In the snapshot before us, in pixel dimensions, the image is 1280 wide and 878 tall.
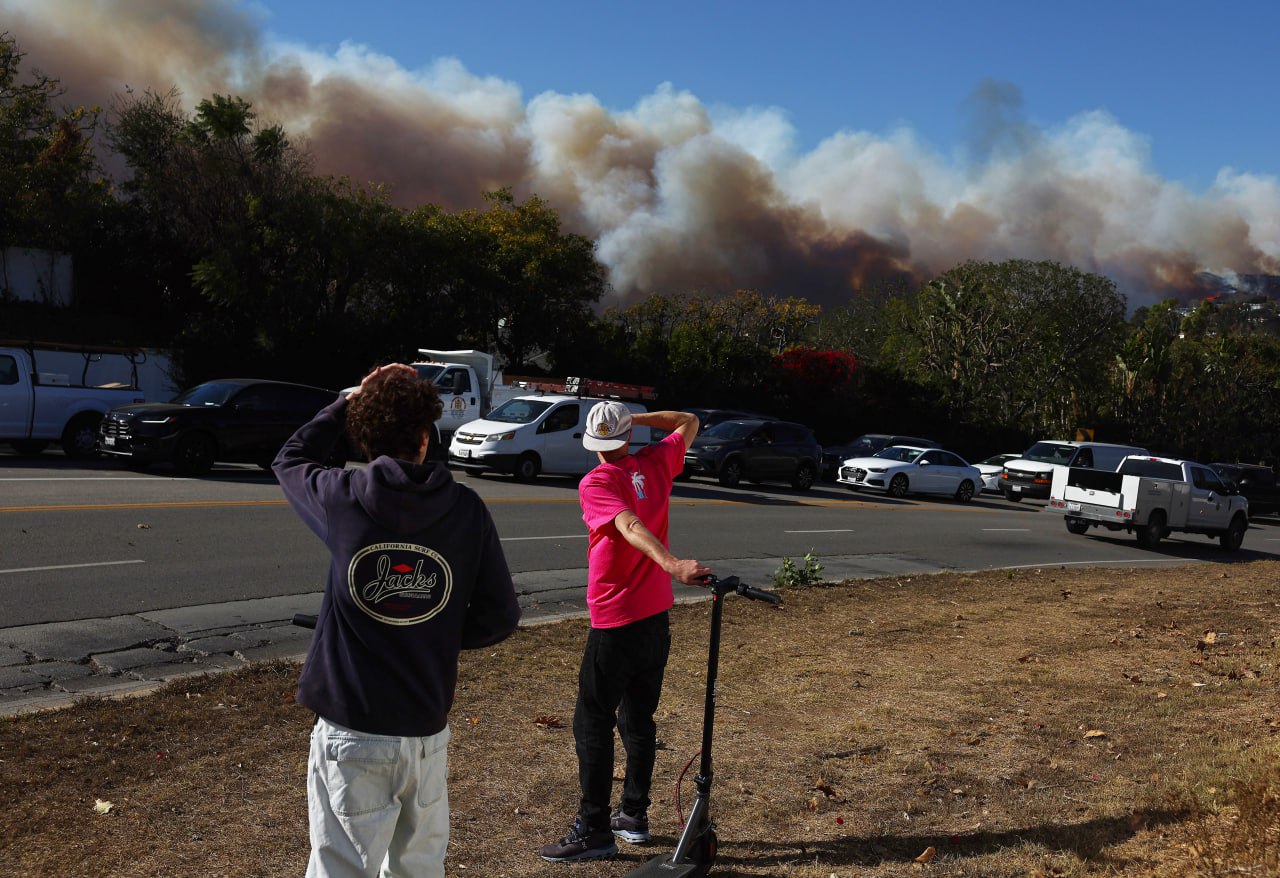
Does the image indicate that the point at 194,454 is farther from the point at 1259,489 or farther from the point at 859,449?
the point at 1259,489

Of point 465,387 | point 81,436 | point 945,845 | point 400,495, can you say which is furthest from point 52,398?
point 400,495

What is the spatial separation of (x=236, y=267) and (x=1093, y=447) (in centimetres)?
2288

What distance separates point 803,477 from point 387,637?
25.5 m

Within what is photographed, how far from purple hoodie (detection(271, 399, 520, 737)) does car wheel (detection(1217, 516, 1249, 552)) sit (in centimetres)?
→ 2204

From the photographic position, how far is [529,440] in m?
22.8

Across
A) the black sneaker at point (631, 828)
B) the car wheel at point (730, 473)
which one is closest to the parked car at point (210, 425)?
the car wheel at point (730, 473)

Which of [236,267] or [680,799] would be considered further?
[236,267]

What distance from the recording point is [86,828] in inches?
194

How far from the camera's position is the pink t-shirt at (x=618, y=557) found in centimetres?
479

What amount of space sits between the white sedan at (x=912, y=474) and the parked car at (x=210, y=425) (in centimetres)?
1460

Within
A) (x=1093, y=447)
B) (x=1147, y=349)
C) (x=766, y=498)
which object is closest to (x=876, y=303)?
(x=1147, y=349)

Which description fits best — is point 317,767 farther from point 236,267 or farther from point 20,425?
point 236,267

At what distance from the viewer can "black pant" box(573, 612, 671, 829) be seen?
15.7 feet

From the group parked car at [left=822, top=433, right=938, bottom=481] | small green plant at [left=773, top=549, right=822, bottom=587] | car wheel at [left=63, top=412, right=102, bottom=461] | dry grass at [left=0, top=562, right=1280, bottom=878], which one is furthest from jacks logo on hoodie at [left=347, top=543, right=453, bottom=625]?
parked car at [left=822, top=433, right=938, bottom=481]
